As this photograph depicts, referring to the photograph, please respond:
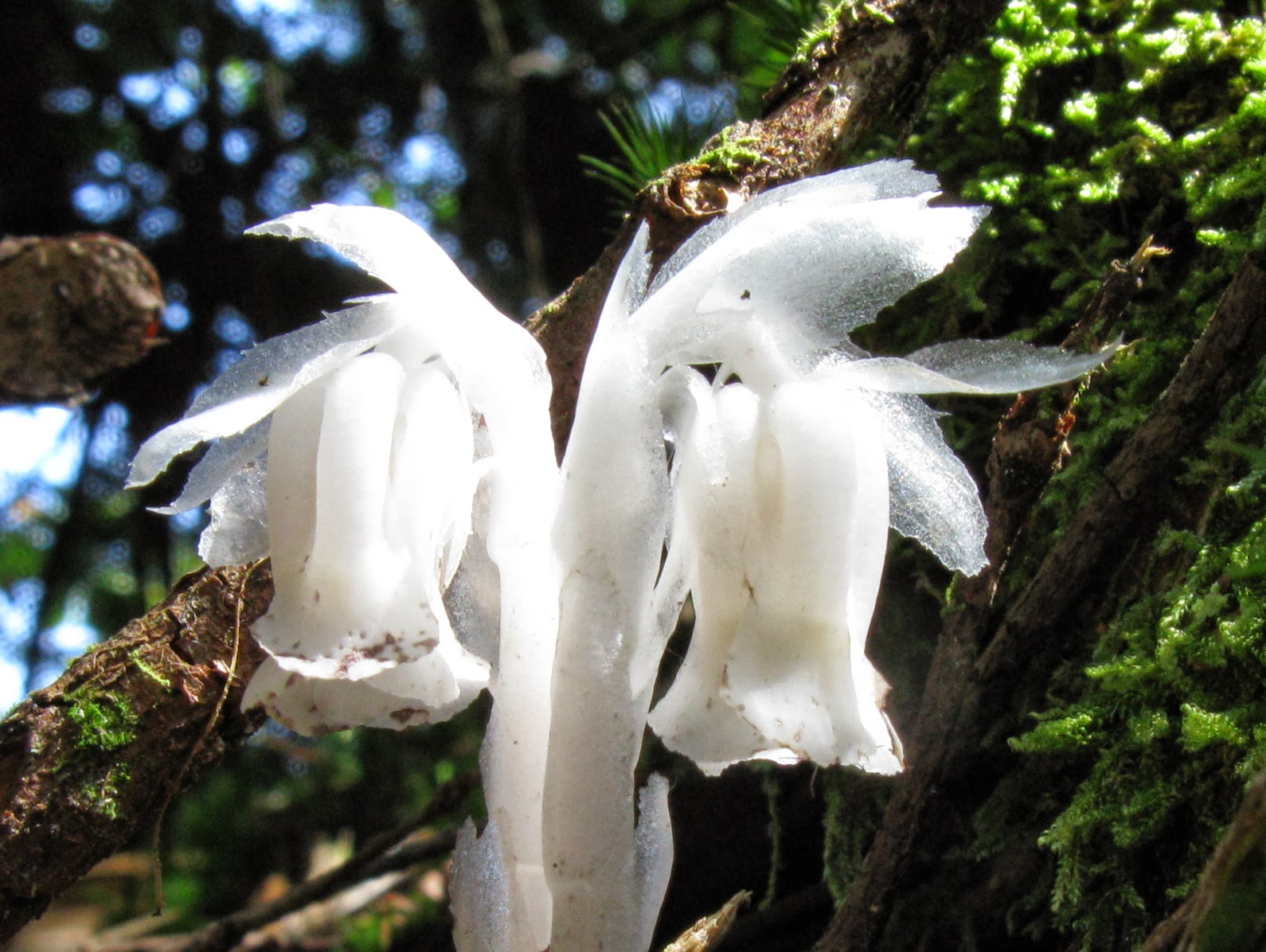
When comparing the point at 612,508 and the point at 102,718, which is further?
the point at 102,718

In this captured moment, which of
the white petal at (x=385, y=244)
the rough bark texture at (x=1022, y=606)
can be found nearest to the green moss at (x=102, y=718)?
the white petal at (x=385, y=244)

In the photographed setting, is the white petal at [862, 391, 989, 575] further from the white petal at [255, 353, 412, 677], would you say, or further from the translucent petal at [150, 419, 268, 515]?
the translucent petal at [150, 419, 268, 515]

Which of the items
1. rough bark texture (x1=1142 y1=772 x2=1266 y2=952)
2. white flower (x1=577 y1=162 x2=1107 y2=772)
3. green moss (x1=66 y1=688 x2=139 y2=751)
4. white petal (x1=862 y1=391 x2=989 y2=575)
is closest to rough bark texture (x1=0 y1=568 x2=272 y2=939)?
green moss (x1=66 y1=688 x2=139 y2=751)

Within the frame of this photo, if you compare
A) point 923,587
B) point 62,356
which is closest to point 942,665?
point 923,587

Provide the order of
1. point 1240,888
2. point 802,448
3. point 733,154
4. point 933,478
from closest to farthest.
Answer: point 1240,888 < point 802,448 < point 933,478 < point 733,154

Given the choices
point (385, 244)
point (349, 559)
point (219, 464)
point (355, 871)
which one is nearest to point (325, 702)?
point (349, 559)

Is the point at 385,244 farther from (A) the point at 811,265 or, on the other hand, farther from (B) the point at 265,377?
(A) the point at 811,265

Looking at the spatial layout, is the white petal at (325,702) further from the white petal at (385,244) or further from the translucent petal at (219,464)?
the white petal at (385,244)
